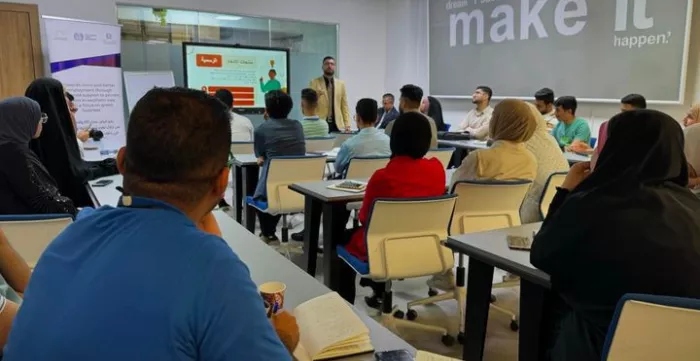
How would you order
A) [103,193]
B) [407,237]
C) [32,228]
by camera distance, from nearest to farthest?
[32,228] < [407,237] < [103,193]

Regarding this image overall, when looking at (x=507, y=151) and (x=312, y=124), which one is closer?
(x=507, y=151)

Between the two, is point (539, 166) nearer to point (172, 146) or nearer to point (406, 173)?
point (406, 173)

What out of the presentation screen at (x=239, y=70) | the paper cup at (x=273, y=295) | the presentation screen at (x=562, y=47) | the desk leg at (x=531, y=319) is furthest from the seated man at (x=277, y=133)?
the presentation screen at (x=562, y=47)

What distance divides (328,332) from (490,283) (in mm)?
1111

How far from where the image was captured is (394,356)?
46.3 inches

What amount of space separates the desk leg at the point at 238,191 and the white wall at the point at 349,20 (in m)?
3.98

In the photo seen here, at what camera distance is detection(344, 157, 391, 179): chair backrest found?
12.8 ft

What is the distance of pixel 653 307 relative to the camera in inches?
48.9

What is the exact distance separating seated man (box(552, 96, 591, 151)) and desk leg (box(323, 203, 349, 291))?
333cm

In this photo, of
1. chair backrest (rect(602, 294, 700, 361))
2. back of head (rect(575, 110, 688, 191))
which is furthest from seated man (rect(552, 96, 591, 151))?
chair backrest (rect(602, 294, 700, 361))

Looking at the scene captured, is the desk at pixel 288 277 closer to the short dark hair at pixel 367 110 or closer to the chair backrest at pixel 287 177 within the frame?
the chair backrest at pixel 287 177

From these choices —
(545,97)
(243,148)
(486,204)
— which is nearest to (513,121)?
(486,204)

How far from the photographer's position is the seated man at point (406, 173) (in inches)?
104

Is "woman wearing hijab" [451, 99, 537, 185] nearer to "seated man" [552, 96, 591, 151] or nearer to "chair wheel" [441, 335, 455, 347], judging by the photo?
"chair wheel" [441, 335, 455, 347]
